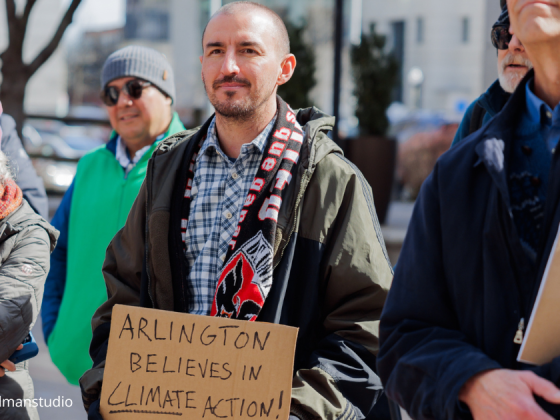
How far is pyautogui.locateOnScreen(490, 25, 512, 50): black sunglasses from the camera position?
2.33 meters

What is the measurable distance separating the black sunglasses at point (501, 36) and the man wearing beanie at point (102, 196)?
161 centimetres

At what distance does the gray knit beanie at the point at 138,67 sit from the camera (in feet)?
10.9

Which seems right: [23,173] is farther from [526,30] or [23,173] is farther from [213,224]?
[526,30]

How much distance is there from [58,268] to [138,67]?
107 centimetres

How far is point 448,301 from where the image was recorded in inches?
60.9

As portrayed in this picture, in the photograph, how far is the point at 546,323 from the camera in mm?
1358

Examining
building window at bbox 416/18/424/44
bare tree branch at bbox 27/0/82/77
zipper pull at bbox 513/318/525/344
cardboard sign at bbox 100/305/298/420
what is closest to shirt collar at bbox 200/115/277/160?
cardboard sign at bbox 100/305/298/420

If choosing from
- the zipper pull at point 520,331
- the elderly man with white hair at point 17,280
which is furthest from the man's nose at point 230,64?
the zipper pull at point 520,331

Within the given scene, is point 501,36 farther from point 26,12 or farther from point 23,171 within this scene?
point 26,12

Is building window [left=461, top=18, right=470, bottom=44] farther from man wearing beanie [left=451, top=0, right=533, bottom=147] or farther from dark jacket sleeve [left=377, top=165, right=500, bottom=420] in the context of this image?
dark jacket sleeve [left=377, top=165, right=500, bottom=420]

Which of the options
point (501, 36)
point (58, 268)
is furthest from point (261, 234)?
point (58, 268)

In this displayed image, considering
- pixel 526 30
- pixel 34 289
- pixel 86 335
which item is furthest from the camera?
pixel 86 335

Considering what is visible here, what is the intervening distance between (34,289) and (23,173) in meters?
1.16

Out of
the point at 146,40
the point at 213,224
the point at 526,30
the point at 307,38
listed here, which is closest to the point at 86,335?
the point at 213,224
